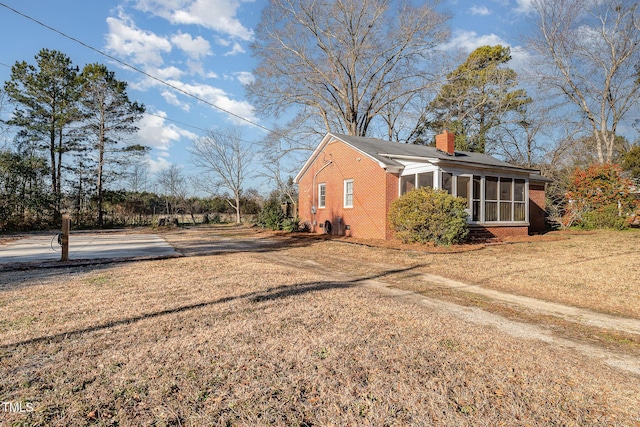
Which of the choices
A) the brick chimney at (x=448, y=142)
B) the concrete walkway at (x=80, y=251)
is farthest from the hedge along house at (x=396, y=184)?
the concrete walkway at (x=80, y=251)

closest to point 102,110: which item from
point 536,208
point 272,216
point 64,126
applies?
point 64,126

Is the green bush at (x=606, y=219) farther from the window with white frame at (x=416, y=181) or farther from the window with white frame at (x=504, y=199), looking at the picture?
the window with white frame at (x=416, y=181)

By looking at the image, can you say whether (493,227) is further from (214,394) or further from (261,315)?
(214,394)

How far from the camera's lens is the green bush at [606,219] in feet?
54.6

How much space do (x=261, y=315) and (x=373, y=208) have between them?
35.8 feet

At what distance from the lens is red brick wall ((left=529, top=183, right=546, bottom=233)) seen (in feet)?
64.2

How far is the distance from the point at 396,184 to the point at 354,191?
226 cm

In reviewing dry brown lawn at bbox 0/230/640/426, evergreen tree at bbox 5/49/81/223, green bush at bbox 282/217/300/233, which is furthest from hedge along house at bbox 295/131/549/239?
evergreen tree at bbox 5/49/81/223

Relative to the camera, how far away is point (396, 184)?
14.2 m

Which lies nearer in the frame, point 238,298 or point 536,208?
point 238,298

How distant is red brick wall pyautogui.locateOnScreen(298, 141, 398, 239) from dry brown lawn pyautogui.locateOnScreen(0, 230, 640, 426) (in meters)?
9.09

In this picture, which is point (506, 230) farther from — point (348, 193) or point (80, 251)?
point (80, 251)

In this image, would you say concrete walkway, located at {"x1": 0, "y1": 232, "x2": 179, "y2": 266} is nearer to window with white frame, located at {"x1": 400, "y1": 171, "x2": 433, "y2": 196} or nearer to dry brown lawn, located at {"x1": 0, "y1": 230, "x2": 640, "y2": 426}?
dry brown lawn, located at {"x1": 0, "y1": 230, "x2": 640, "y2": 426}

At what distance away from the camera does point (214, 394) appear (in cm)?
233
